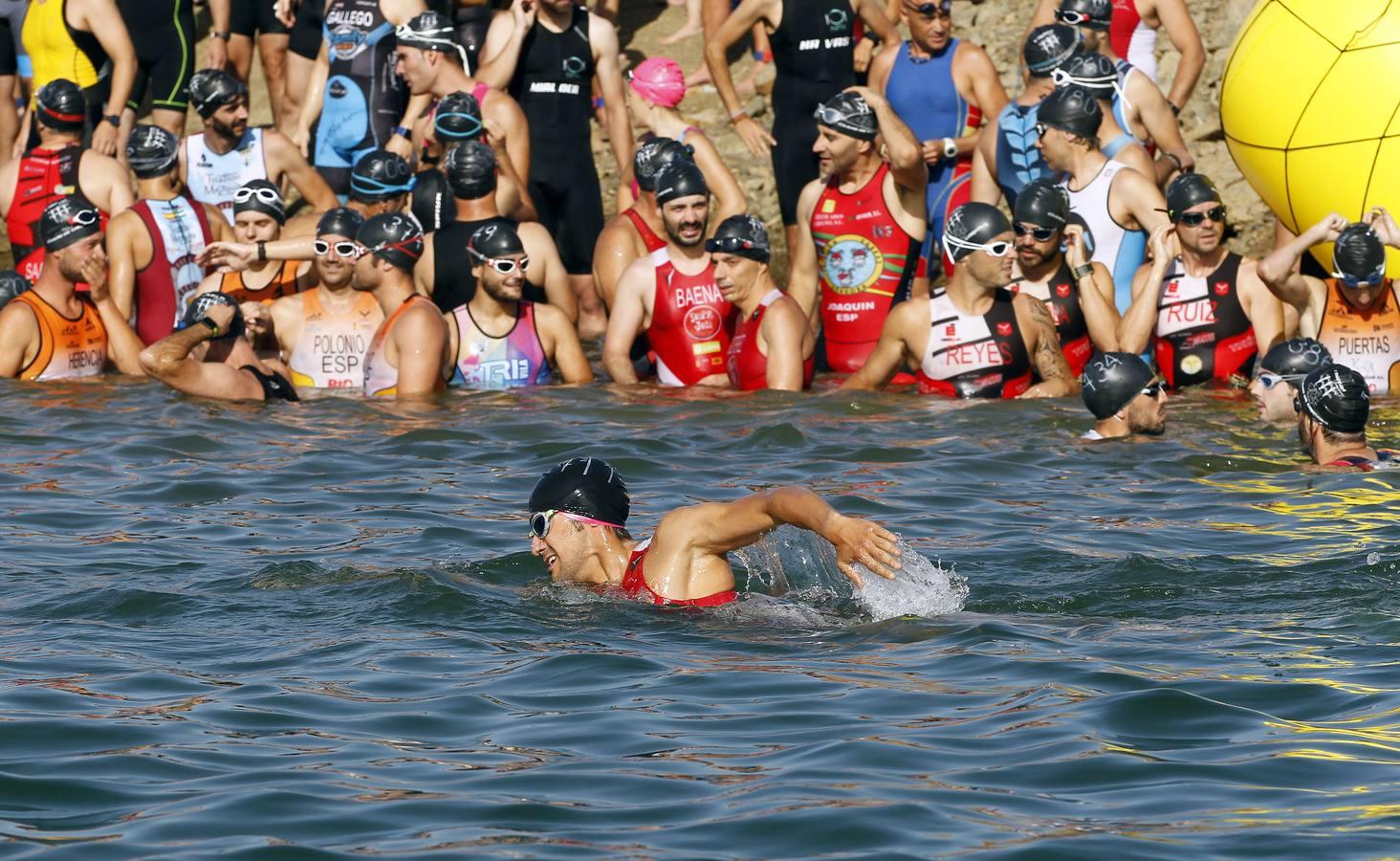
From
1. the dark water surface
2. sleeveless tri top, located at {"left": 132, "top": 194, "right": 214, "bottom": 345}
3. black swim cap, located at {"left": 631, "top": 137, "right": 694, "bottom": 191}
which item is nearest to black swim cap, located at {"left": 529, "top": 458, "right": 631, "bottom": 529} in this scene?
the dark water surface

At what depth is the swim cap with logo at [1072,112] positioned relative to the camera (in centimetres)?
1173

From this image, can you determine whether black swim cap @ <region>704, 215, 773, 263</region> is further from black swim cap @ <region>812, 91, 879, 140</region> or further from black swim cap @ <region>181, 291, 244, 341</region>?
black swim cap @ <region>181, 291, 244, 341</region>

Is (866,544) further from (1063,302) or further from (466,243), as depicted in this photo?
(466,243)

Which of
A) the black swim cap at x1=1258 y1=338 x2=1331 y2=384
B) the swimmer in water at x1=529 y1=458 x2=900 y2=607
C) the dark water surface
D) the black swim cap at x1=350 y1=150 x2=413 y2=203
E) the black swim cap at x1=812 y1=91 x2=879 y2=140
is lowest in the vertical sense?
the dark water surface

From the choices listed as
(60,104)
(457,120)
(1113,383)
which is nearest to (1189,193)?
(1113,383)

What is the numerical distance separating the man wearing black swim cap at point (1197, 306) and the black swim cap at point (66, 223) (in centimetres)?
649

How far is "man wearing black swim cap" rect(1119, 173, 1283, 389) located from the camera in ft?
37.7

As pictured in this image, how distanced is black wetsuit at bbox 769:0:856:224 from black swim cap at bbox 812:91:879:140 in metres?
1.20

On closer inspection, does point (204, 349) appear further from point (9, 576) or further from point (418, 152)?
point (9, 576)

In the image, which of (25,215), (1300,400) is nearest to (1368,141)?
(1300,400)

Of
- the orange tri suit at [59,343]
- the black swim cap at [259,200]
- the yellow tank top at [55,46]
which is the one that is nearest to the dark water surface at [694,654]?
the orange tri suit at [59,343]

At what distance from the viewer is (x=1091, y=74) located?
11.9 meters

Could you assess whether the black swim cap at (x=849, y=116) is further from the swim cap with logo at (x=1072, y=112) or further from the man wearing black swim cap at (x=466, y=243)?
the man wearing black swim cap at (x=466, y=243)

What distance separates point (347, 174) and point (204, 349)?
285cm
